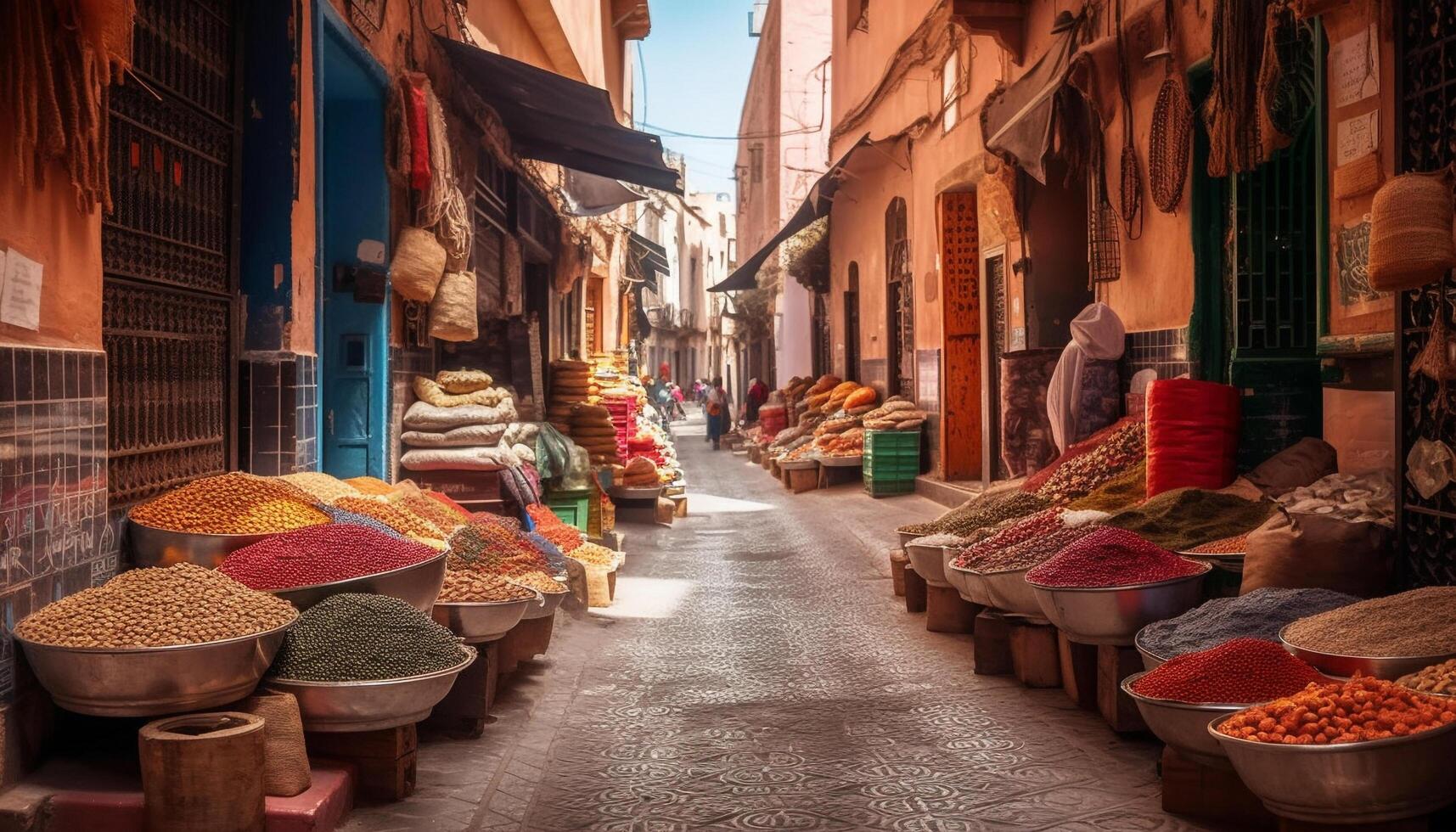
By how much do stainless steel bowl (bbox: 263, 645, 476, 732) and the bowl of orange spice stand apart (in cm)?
229

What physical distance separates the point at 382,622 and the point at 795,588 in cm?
491

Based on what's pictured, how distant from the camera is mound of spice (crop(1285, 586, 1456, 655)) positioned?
3537 millimetres

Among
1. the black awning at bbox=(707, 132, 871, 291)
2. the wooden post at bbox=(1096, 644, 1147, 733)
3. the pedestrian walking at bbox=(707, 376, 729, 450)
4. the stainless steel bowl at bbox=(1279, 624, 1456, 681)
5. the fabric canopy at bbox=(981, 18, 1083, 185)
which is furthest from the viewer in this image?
the pedestrian walking at bbox=(707, 376, 729, 450)

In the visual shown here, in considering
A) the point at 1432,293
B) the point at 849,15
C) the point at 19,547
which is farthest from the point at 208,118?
the point at 849,15

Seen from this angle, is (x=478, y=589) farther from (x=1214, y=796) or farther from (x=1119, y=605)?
(x=1214, y=796)

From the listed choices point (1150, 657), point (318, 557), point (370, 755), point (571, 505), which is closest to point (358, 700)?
point (370, 755)

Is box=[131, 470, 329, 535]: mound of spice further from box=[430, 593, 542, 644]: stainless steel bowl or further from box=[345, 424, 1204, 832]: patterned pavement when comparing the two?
box=[345, 424, 1204, 832]: patterned pavement

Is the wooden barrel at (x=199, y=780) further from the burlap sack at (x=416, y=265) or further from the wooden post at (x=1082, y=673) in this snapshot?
the burlap sack at (x=416, y=265)

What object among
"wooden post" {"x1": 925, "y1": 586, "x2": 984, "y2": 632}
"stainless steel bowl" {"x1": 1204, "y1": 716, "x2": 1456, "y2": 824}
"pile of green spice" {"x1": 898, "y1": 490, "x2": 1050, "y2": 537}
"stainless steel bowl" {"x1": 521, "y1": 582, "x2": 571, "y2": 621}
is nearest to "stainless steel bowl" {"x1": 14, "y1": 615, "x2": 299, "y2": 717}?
"stainless steel bowl" {"x1": 521, "y1": 582, "x2": 571, "y2": 621}

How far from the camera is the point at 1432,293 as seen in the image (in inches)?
165

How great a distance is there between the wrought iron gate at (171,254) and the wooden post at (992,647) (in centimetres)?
343

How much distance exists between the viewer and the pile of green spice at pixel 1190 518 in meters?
5.44

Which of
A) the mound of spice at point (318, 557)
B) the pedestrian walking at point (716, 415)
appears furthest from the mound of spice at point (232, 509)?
the pedestrian walking at point (716, 415)

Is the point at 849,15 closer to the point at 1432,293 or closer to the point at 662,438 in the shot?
the point at 662,438
